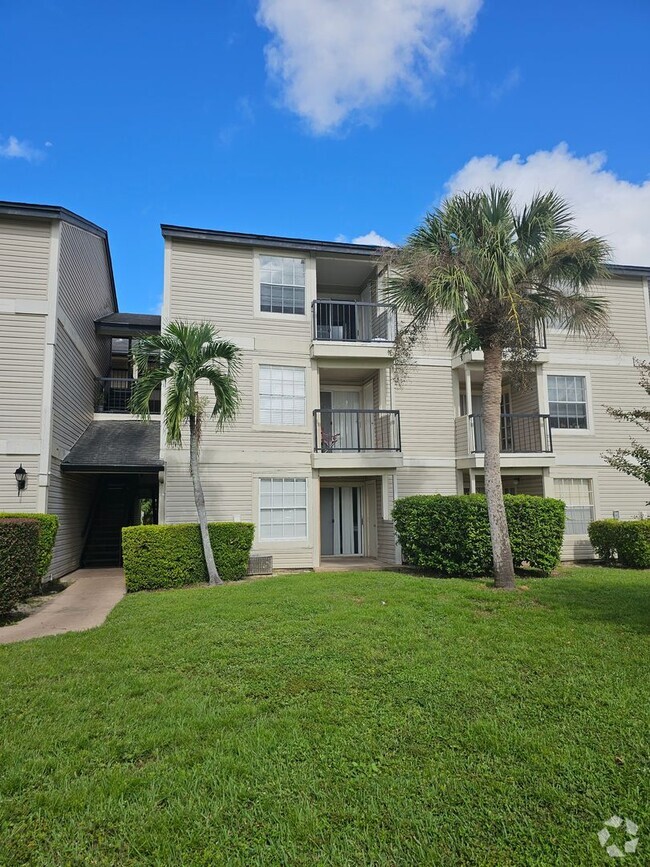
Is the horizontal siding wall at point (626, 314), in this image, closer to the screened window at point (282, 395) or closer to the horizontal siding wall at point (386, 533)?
the horizontal siding wall at point (386, 533)

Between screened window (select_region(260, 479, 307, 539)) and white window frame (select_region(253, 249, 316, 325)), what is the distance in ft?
14.8

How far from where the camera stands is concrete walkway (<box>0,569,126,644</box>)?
740 cm

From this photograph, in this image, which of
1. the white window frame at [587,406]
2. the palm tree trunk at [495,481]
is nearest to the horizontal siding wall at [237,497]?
the palm tree trunk at [495,481]

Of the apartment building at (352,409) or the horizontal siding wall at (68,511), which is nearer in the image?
the horizontal siding wall at (68,511)

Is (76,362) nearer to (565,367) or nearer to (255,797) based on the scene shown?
(255,797)

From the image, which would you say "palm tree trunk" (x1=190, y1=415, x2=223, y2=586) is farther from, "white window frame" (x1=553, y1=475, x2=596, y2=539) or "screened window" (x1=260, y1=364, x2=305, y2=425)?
"white window frame" (x1=553, y1=475, x2=596, y2=539)

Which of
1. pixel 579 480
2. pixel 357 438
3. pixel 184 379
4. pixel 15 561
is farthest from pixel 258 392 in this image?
pixel 579 480

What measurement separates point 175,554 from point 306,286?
801 centimetres

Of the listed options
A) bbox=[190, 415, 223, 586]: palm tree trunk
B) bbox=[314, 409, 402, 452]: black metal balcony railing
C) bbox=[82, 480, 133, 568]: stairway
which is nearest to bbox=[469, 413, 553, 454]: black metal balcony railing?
bbox=[314, 409, 402, 452]: black metal balcony railing

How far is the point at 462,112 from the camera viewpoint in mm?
13164

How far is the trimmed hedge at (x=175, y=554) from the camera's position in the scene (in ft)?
34.3

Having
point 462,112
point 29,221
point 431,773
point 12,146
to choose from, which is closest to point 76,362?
point 29,221

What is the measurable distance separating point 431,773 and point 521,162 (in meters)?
15.5

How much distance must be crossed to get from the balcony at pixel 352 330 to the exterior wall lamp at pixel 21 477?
7461mm
